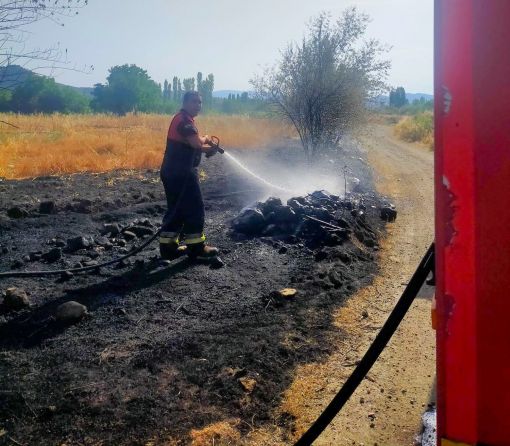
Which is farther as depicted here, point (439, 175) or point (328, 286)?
point (328, 286)

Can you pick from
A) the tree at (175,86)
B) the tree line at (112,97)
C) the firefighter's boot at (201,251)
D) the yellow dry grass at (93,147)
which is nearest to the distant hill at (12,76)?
the firefighter's boot at (201,251)

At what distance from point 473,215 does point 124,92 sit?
67141mm

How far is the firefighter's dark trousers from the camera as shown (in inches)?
241

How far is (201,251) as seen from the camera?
625 centimetres

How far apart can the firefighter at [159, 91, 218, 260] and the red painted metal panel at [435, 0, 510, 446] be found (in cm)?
480

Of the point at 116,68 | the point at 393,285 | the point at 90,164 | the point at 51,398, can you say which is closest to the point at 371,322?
the point at 393,285

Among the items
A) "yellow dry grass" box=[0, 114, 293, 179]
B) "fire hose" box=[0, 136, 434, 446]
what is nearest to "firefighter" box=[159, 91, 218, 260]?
"fire hose" box=[0, 136, 434, 446]

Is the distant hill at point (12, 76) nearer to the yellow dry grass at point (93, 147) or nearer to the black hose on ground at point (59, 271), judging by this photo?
the black hose on ground at point (59, 271)

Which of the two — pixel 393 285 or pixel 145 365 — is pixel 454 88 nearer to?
pixel 145 365

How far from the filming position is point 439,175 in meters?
1.47

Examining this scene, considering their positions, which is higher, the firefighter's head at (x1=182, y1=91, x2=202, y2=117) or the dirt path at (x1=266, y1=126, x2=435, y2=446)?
the firefighter's head at (x1=182, y1=91, x2=202, y2=117)

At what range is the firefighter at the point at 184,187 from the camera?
237 inches

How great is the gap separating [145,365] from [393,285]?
10.8 ft

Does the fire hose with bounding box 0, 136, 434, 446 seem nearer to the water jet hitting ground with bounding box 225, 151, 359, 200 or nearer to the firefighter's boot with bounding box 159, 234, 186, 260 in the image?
the firefighter's boot with bounding box 159, 234, 186, 260
